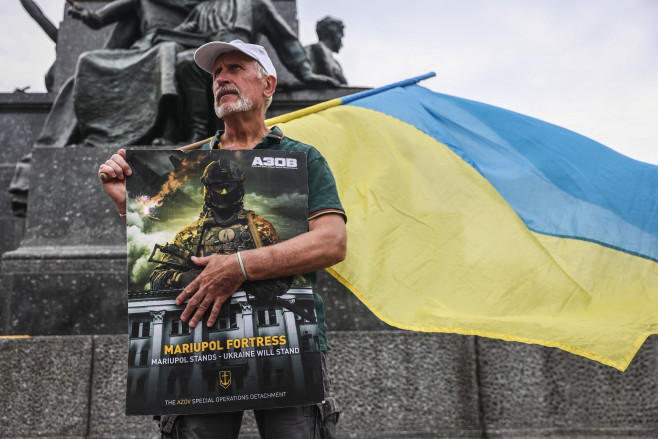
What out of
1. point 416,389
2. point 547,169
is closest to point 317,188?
point 416,389

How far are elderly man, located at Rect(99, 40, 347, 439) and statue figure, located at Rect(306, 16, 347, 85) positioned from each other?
516 centimetres

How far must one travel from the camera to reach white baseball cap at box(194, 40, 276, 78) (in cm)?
232

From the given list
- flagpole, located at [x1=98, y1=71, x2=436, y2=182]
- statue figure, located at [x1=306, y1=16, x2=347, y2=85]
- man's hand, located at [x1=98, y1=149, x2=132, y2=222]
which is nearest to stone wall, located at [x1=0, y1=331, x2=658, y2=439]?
flagpole, located at [x1=98, y1=71, x2=436, y2=182]

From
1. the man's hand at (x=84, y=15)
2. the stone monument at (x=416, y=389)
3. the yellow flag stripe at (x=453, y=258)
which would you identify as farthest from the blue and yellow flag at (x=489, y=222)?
the man's hand at (x=84, y=15)

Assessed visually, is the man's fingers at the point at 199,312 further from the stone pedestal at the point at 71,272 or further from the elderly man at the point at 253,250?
the stone pedestal at the point at 71,272

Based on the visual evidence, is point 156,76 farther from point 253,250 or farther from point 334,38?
point 253,250

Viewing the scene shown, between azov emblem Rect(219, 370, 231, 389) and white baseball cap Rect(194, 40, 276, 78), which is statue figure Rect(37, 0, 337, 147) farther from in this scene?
azov emblem Rect(219, 370, 231, 389)

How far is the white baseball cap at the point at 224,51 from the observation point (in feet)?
7.61

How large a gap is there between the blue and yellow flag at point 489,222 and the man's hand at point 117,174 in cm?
151

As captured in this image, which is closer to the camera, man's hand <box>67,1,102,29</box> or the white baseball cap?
the white baseball cap

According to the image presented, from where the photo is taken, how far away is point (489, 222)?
392 centimetres

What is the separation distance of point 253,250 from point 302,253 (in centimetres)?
16

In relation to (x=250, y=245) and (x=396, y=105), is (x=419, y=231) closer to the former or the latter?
(x=396, y=105)

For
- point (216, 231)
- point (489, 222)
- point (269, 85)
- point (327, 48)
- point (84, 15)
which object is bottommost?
point (216, 231)
